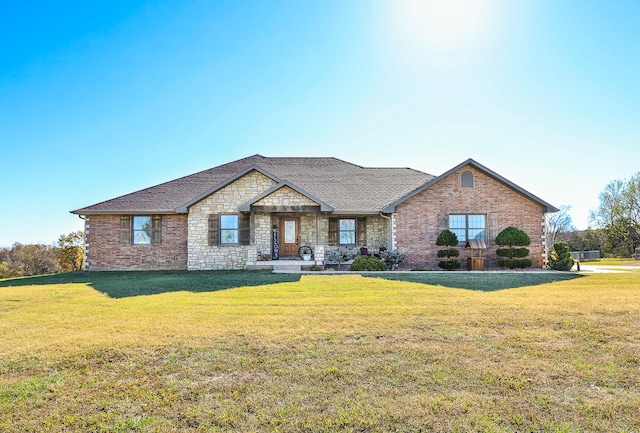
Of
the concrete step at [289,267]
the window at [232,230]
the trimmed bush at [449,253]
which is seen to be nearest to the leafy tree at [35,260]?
the window at [232,230]

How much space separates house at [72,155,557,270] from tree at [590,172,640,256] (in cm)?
2838

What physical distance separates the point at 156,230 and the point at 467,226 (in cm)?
1537

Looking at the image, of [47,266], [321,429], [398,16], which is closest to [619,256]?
[398,16]

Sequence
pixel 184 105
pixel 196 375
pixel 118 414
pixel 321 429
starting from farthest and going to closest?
pixel 184 105
pixel 196 375
pixel 118 414
pixel 321 429

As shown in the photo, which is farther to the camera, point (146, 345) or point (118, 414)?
point (146, 345)

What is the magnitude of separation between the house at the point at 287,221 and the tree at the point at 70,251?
7.71m

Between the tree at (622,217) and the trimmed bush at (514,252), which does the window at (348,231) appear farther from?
the tree at (622,217)

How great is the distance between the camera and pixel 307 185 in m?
21.0

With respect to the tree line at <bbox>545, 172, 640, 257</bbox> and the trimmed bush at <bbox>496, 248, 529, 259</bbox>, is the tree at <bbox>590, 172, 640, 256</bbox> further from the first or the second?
the trimmed bush at <bbox>496, 248, 529, 259</bbox>

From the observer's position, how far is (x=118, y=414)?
355cm

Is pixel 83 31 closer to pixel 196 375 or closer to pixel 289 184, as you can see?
pixel 289 184

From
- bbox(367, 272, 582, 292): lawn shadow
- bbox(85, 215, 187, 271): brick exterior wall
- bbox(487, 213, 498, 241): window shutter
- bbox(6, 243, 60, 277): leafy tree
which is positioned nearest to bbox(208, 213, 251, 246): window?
bbox(85, 215, 187, 271): brick exterior wall

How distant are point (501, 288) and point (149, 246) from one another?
52.3 ft

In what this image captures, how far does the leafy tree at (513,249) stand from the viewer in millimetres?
17062
